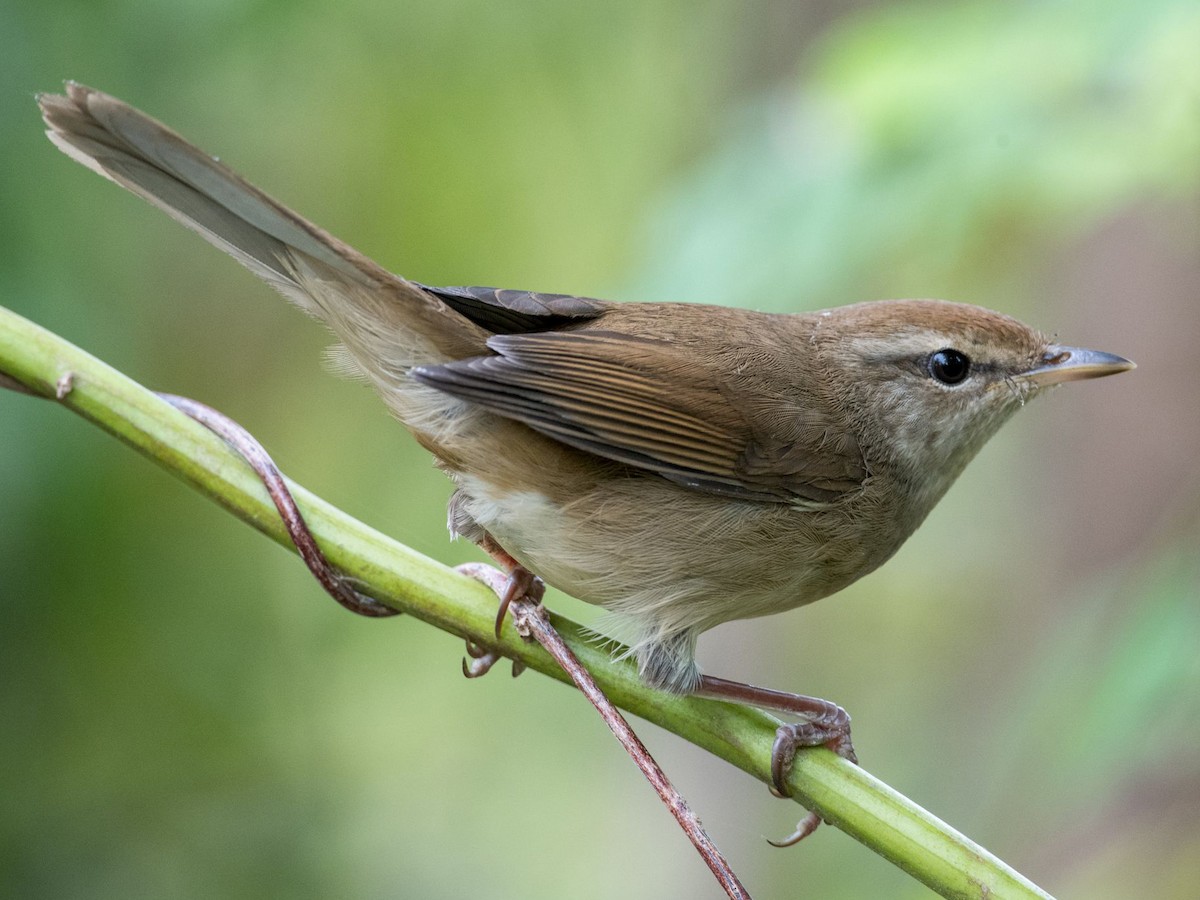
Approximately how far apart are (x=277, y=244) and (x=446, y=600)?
2.90 ft

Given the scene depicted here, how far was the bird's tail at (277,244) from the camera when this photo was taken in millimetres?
2176

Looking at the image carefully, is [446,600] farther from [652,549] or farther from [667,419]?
[667,419]

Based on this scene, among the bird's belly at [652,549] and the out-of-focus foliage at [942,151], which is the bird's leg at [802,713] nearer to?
the bird's belly at [652,549]

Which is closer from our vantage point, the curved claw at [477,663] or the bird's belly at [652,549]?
the curved claw at [477,663]

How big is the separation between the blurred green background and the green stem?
1465 millimetres

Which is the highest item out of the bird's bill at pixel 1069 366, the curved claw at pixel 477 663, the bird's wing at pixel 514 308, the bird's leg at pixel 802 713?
the bird's wing at pixel 514 308

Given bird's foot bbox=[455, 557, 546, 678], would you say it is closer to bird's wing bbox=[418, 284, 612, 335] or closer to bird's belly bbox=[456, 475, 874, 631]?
bird's belly bbox=[456, 475, 874, 631]

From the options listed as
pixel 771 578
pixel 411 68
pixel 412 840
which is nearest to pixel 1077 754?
pixel 771 578

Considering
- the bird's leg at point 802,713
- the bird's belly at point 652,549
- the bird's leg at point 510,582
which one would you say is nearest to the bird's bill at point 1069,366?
the bird's belly at point 652,549

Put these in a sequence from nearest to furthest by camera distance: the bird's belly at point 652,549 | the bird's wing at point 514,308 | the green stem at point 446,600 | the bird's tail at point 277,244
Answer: the green stem at point 446,600
the bird's tail at point 277,244
the bird's belly at point 652,549
the bird's wing at point 514,308

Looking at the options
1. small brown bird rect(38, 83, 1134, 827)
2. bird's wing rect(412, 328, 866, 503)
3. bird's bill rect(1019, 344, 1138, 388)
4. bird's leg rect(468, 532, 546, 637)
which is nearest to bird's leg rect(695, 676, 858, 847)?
small brown bird rect(38, 83, 1134, 827)

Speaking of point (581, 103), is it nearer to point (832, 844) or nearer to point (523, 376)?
point (523, 376)

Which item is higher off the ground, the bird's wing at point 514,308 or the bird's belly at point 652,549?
the bird's wing at point 514,308

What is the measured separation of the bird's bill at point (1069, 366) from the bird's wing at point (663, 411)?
20.6 inches
